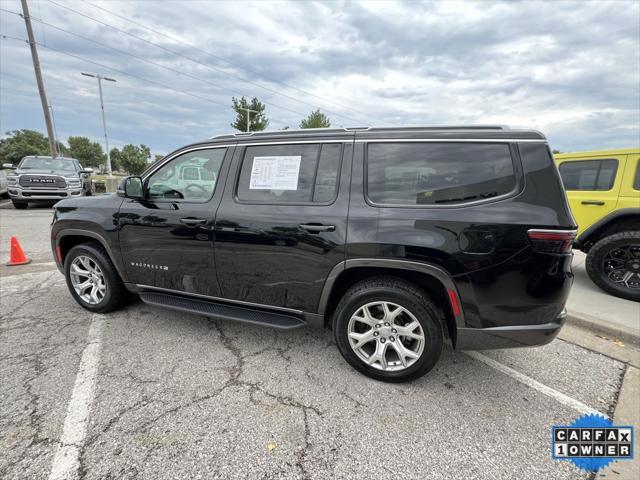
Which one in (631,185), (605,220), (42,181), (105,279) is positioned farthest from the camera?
(42,181)

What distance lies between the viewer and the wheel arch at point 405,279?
2.18 meters

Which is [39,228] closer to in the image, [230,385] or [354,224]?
[230,385]

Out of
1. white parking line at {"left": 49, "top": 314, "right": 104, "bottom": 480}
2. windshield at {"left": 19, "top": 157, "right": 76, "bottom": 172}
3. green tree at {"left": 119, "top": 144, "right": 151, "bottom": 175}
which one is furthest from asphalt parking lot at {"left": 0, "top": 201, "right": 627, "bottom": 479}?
green tree at {"left": 119, "top": 144, "right": 151, "bottom": 175}

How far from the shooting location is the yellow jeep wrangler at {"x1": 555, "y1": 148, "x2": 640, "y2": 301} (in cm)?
425

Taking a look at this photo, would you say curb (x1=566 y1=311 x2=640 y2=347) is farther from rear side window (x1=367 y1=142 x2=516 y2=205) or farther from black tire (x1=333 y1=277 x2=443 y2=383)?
rear side window (x1=367 y1=142 x2=516 y2=205)

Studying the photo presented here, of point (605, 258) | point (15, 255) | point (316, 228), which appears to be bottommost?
point (15, 255)

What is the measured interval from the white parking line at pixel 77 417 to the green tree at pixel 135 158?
175ft

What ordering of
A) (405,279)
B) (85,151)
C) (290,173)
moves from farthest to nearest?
(85,151)
(290,173)
(405,279)

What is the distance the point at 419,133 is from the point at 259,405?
2236 mm

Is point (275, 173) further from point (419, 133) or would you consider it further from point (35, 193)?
point (35, 193)

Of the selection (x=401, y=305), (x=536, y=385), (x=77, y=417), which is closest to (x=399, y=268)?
(x=401, y=305)

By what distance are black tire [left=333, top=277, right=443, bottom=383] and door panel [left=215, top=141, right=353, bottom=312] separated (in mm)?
265

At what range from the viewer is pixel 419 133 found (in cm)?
231

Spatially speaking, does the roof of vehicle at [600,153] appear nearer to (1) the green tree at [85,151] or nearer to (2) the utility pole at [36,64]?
(2) the utility pole at [36,64]
